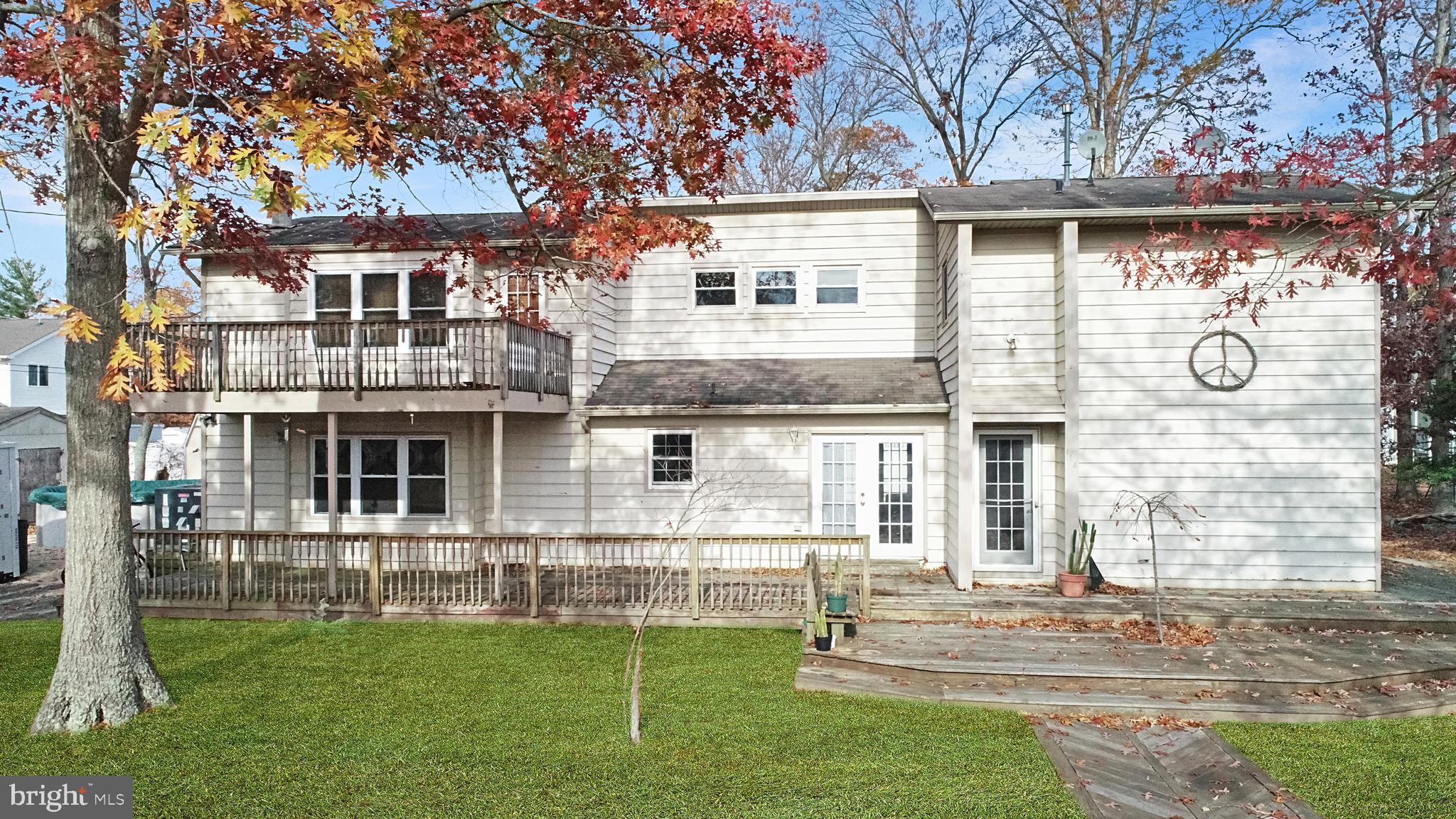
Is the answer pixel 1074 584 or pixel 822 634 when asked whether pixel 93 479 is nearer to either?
pixel 822 634

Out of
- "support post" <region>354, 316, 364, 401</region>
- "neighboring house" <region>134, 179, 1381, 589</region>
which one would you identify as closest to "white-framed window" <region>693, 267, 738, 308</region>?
"neighboring house" <region>134, 179, 1381, 589</region>

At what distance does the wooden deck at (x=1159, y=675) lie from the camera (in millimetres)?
6789

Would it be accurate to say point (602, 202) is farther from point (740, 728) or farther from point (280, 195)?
point (740, 728)

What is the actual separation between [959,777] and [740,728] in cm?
168

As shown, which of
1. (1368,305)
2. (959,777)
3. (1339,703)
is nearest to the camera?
(959,777)

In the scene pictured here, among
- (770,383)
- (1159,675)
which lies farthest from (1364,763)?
(770,383)

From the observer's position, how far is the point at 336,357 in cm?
1151

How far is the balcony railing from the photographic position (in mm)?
11055

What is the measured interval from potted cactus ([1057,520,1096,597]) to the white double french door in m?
2.52

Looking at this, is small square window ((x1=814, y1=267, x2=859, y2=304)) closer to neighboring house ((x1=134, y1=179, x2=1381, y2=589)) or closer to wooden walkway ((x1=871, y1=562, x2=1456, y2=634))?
neighboring house ((x1=134, y1=179, x2=1381, y2=589))

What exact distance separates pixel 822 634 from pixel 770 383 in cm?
553

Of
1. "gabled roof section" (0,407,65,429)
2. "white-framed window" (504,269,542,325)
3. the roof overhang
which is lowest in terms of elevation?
the roof overhang

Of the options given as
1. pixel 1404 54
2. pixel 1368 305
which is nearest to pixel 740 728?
pixel 1368 305

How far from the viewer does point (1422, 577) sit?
11391 millimetres
